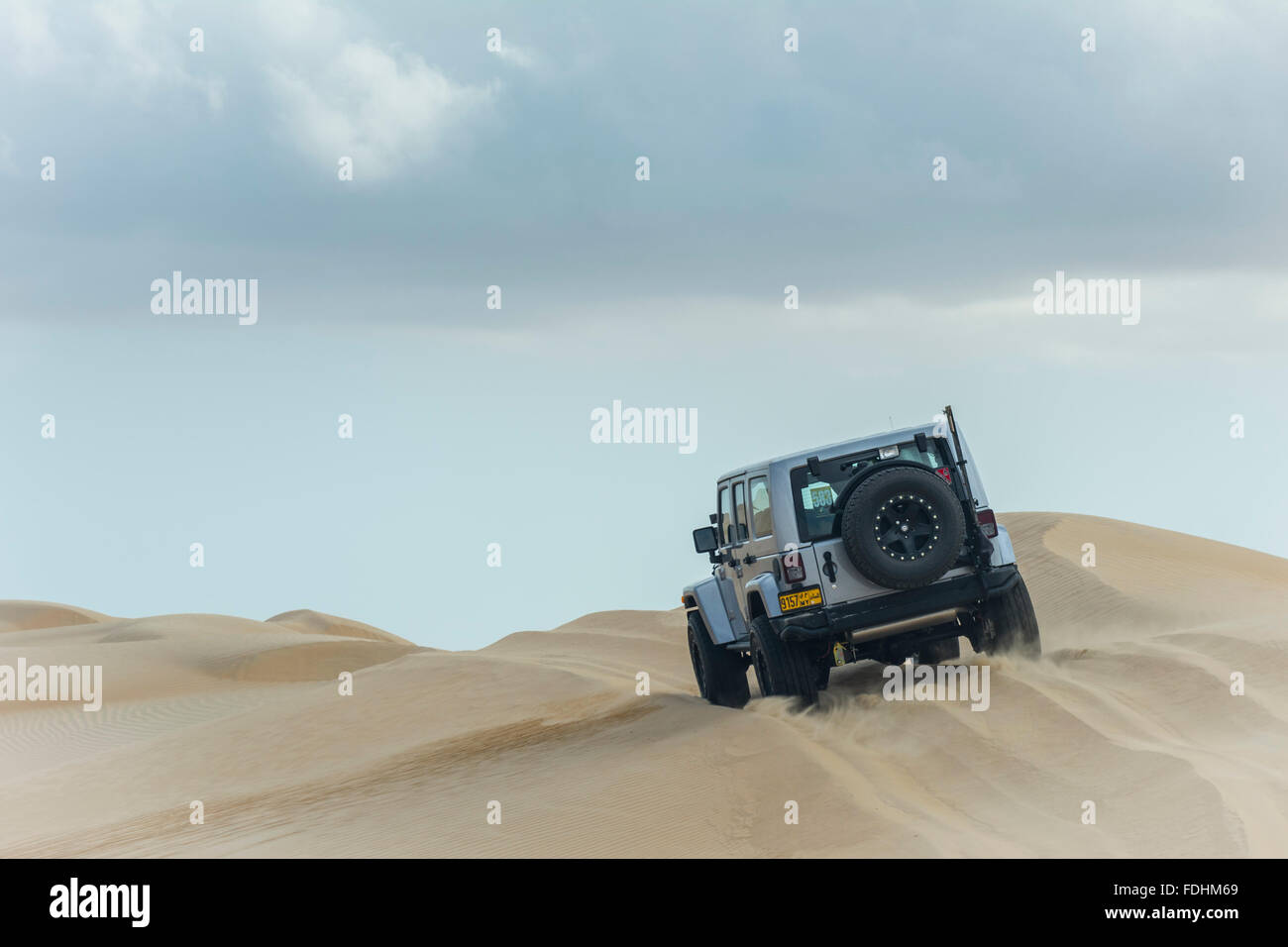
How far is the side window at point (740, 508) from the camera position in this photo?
493 inches

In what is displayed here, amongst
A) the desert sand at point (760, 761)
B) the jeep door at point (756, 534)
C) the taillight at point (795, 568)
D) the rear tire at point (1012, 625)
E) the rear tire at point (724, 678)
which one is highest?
the jeep door at point (756, 534)

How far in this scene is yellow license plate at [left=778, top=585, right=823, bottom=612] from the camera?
11.3 metres

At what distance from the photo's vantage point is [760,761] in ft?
33.9

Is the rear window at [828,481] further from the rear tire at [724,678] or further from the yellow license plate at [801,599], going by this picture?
the rear tire at [724,678]

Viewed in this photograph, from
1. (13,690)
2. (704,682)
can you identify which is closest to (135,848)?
(704,682)

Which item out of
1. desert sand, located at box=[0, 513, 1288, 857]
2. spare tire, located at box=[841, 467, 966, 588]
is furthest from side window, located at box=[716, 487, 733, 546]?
spare tire, located at box=[841, 467, 966, 588]

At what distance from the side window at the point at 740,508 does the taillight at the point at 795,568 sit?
1166mm

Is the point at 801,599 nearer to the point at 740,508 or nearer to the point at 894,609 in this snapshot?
the point at 894,609

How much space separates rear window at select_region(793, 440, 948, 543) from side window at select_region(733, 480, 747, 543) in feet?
3.37

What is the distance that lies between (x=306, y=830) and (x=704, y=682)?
4489 mm

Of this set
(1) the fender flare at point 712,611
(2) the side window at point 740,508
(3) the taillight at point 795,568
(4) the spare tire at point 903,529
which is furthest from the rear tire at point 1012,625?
(1) the fender flare at point 712,611
